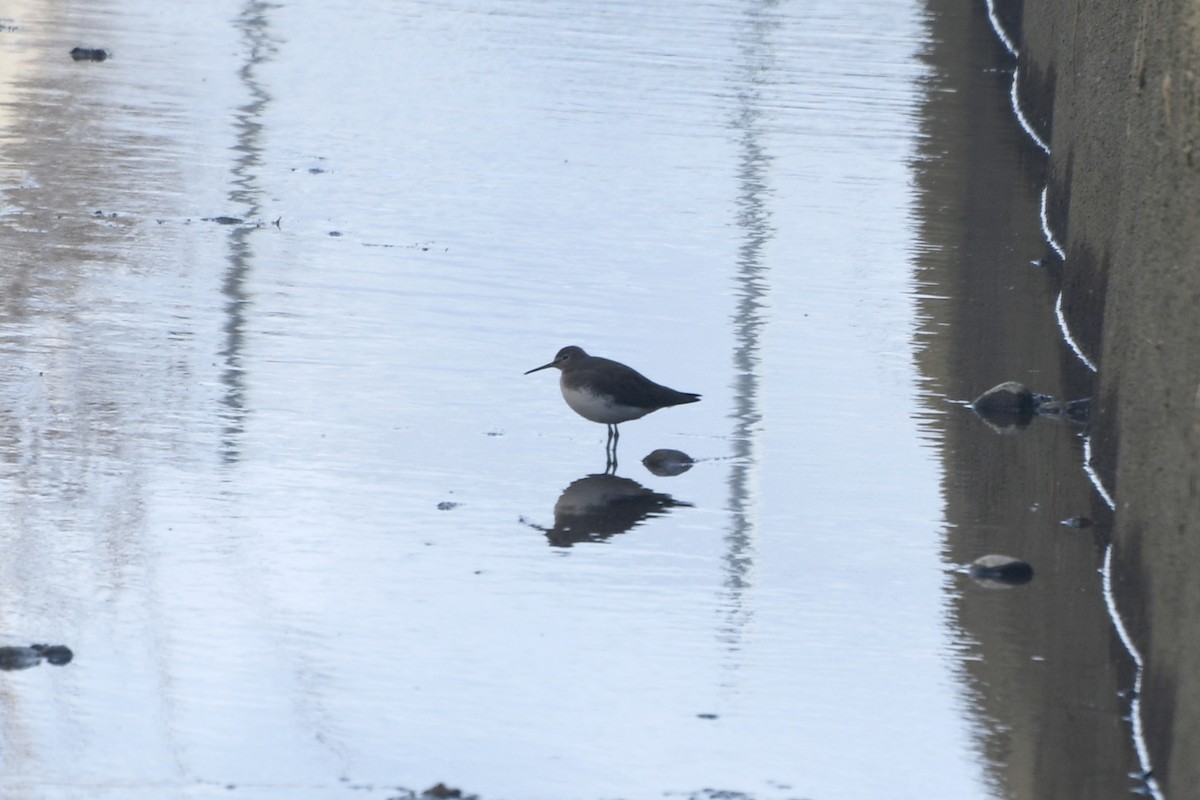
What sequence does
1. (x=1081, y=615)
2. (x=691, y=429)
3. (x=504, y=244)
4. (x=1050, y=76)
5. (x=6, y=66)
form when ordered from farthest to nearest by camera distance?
(x=6, y=66) → (x=1050, y=76) → (x=504, y=244) → (x=691, y=429) → (x=1081, y=615)

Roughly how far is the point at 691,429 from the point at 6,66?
11.1 metres

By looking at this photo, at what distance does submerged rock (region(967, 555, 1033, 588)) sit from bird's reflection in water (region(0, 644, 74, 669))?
3080 millimetres

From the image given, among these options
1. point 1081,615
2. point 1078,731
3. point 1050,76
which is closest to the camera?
point 1078,731

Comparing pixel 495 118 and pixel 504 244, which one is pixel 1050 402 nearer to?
pixel 504 244

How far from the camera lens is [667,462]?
29.2 feet

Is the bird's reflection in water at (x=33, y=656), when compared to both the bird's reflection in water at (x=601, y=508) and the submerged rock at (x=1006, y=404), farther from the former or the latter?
the submerged rock at (x=1006, y=404)

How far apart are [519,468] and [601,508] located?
55 cm

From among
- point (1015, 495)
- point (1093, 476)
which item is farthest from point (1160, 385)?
point (1093, 476)

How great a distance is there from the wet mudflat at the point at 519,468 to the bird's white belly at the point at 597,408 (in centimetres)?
18

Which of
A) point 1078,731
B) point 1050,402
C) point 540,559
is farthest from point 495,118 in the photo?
point 1078,731

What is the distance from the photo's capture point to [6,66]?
18.8m

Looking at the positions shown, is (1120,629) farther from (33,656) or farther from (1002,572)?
(33,656)

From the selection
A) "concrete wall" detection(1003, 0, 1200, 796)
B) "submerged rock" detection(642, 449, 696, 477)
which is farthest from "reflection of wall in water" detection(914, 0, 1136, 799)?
"submerged rock" detection(642, 449, 696, 477)

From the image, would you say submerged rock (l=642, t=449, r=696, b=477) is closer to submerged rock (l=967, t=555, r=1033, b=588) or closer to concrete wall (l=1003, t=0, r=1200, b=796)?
submerged rock (l=967, t=555, r=1033, b=588)
